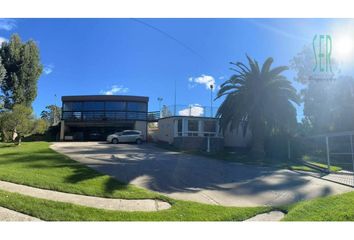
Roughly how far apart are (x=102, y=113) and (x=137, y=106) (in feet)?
13.6

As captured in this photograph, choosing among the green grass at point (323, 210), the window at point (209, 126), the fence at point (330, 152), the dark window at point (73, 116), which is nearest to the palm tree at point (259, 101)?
the fence at point (330, 152)

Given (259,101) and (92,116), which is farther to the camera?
(92,116)

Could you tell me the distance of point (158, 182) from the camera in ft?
31.3

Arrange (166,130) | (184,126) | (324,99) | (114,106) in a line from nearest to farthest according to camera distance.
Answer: (184,126) → (166,130) → (324,99) → (114,106)

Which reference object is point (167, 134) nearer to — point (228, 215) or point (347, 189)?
point (347, 189)

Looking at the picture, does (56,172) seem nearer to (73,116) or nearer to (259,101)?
(259,101)

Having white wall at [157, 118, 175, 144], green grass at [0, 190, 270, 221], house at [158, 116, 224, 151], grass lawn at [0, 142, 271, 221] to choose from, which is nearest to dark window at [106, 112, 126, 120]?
white wall at [157, 118, 175, 144]

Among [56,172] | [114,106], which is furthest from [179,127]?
[56,172]

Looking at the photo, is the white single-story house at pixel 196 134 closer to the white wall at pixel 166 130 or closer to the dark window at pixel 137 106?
the white wall at pixel 166 130

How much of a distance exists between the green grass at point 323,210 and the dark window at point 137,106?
90.8 feet

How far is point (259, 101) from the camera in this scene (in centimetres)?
2034

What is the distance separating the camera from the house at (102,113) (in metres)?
33.4

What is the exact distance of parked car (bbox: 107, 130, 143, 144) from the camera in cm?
2685

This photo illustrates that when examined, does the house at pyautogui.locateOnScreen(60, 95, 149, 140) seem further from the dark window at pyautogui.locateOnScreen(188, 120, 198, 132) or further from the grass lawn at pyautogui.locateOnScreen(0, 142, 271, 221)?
the grass lawn at pyautogui.locateOnScreen(0, 142, 271, 221)
